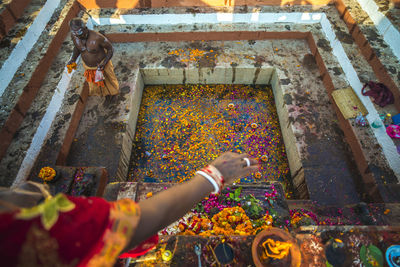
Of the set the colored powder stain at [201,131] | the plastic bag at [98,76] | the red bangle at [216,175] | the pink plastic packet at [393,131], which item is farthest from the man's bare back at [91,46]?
the pink plastic packet at [393,131]

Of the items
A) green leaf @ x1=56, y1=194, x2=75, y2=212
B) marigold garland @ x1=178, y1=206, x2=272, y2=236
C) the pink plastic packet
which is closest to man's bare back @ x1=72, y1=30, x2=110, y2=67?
marigold garland @ x1=178, y1=206, x2=272, y2=236

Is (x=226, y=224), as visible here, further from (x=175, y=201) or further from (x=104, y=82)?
(x=104, y=82)

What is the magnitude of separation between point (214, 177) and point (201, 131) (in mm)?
3936

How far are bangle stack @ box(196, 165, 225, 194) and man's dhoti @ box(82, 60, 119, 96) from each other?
13.0ft

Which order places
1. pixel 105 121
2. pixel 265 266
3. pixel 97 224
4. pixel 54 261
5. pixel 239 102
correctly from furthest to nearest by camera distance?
pixel 239 102 < pixel 105 121 < pixel 265 266 < pixel 97 224 < pixel 54 261

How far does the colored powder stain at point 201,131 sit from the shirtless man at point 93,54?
49.8 inches

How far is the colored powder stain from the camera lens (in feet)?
16.1

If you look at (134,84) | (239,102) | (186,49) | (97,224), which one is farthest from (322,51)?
(97,224)

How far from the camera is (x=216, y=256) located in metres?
2.14

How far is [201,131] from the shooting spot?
213 inches

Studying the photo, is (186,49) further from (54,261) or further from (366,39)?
(54,261)

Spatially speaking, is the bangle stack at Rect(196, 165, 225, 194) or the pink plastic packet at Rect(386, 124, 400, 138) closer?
the bangle stack at Rect(196, 165, 225, 194)

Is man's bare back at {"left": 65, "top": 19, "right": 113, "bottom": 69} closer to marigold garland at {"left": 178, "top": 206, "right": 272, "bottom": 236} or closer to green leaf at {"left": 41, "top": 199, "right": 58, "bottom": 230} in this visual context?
marigold garland at {"left": 178, "top": 206, "right": 272, "bottom": 236}

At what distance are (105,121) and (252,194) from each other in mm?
3607
